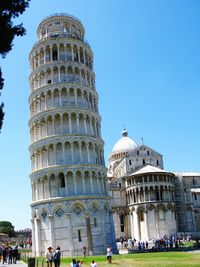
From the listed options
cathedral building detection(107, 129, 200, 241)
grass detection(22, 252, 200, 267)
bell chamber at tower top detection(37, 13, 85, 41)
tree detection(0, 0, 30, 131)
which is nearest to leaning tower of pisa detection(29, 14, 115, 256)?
bell chamber at tower top detection(37, 13, 85, 41)

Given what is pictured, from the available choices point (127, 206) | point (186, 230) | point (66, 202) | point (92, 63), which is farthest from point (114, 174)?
point (66, 202)

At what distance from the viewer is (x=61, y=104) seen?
44.8 metres

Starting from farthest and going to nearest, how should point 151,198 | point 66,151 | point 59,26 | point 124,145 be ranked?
point 124,145
point 151,198
point 59,26
point 66,151

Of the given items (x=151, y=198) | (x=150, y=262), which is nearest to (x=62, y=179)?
(x=150, y=262)

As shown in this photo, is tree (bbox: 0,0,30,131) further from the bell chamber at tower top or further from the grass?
the bell chamber at tower top

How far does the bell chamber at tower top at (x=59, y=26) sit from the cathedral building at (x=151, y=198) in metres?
29.3

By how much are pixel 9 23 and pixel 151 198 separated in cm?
5492

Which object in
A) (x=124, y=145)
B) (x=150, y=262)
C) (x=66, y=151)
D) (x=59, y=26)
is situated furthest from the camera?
(x=124, y=145)

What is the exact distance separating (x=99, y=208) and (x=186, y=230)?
34.3 metres

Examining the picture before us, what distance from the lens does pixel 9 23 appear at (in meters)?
14.5

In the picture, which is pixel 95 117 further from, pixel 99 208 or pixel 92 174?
pixel 99 208

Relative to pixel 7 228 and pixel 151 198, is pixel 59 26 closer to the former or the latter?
pixel 151 198

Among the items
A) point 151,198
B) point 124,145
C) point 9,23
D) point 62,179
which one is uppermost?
point 124,145

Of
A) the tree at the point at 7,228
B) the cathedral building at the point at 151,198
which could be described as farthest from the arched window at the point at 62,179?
the tree at the point at 7,228
